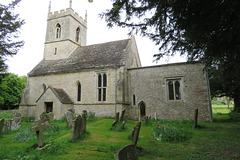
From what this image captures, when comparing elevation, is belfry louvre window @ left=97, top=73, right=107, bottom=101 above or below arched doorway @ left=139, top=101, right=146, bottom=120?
above

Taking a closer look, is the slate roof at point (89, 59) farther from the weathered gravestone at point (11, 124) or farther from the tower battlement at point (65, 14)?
the weathered gravestone at point (11, 124)

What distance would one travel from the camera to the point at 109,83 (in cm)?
1576

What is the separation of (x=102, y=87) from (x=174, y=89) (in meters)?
7.40

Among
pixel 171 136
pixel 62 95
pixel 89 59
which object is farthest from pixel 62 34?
pixel 171 136

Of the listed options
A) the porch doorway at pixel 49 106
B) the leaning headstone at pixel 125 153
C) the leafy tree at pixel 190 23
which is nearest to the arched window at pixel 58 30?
the porch doorway at pixel 49 106

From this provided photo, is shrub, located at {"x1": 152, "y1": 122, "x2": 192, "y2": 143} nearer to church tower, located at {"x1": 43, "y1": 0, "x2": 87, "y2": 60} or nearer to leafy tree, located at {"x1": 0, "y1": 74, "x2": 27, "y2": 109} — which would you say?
church tower, located at {"x1": 43, "y1": 0, "x2": 87, "y2": 60}

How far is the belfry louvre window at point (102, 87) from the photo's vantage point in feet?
52.4

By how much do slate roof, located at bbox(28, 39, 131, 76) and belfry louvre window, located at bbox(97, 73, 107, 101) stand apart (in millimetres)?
1279

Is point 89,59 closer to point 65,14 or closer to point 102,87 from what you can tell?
point 102,87

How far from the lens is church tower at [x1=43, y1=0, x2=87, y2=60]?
21062 millimetres

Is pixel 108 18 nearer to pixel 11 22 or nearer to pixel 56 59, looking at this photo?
pixel 11 22

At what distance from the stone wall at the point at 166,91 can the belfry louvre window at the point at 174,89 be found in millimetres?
230

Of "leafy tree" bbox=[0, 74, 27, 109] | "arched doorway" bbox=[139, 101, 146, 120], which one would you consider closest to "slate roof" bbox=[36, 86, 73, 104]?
"arched doorway" bbox=[139, 101, 146, 120]

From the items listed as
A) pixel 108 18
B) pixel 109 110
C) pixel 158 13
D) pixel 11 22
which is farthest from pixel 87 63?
pixel 158 13
